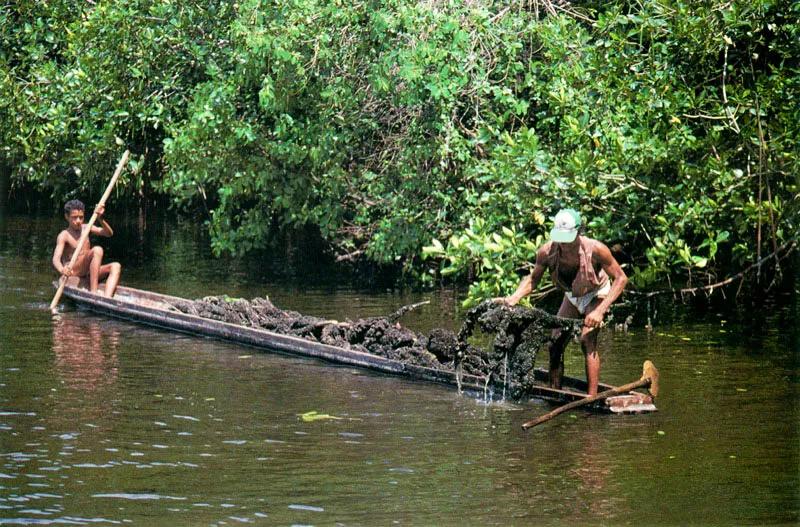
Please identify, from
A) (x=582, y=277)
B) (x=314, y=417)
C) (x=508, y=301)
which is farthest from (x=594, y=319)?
(x=314, y=417)

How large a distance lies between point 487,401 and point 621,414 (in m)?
1.16

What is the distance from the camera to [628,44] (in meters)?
13.3

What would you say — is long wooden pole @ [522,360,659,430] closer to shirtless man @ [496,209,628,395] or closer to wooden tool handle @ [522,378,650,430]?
wooden tool handle @ [522,378,650,430]

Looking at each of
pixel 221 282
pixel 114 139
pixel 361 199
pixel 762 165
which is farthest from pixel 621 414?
pixel 114 139

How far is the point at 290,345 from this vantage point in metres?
13.2

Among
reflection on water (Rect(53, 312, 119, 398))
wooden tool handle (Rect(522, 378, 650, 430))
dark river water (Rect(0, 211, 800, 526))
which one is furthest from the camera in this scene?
reflection on water (Rect(53, 312, 119, 398))

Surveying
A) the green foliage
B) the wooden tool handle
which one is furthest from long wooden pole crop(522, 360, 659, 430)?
the green foliage

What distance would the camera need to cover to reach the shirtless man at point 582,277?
10.1m

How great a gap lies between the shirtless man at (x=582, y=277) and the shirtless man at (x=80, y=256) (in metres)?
7.70

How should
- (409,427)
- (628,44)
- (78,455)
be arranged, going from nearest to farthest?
(78,455)
(409,427)
(628,44)

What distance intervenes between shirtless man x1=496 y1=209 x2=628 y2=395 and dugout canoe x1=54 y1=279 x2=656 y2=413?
0.33 metres

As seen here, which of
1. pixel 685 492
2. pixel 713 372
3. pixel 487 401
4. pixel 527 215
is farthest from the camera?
pixel 527 215

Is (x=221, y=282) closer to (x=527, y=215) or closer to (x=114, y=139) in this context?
(x=114, y=139)

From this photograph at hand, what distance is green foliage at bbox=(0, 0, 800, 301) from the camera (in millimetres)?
13109
